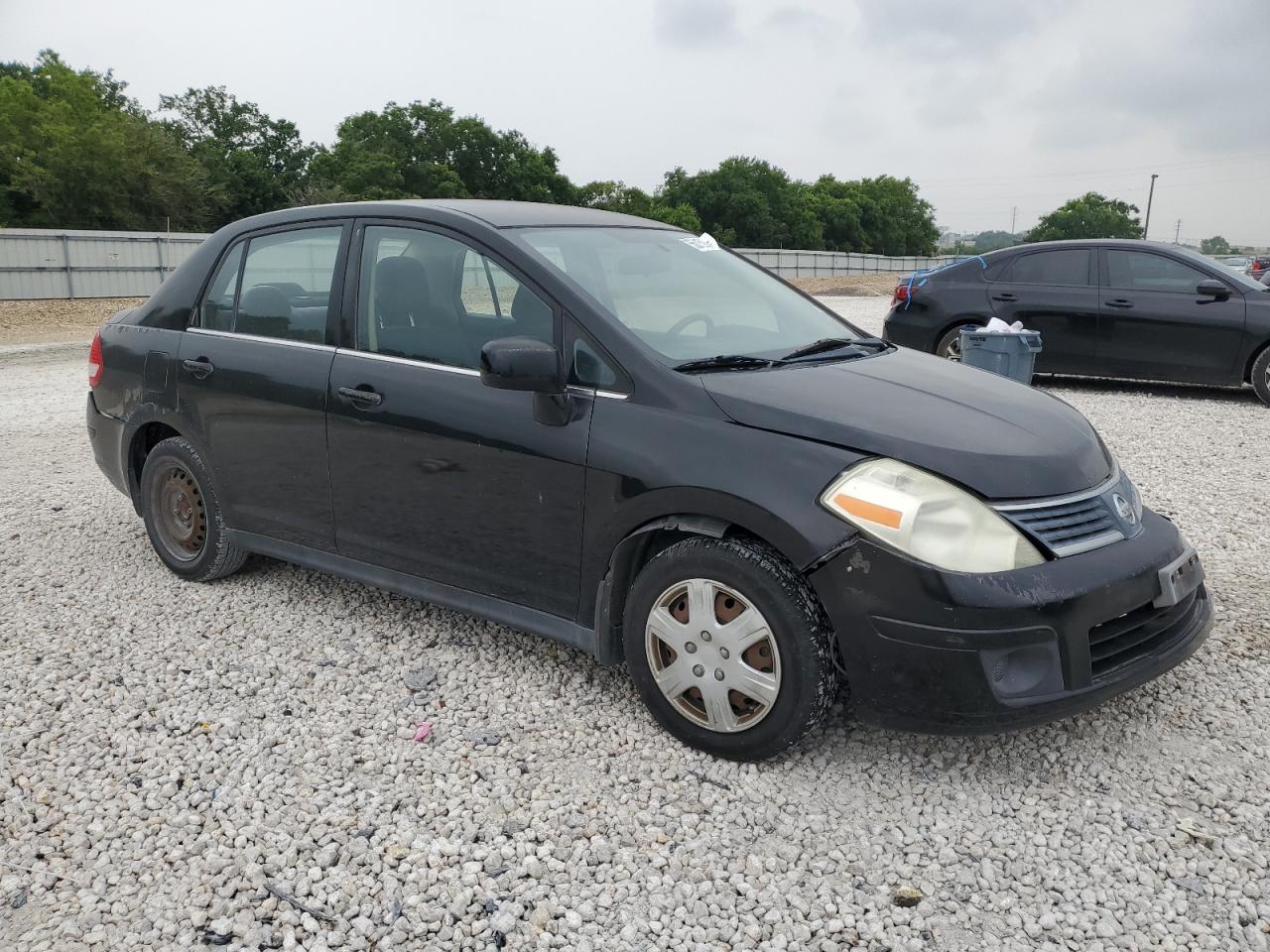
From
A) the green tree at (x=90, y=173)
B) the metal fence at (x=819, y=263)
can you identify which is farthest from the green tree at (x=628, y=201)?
the green tree at (x=90, y=173)

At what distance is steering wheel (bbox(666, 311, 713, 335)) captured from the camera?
3.55 metres

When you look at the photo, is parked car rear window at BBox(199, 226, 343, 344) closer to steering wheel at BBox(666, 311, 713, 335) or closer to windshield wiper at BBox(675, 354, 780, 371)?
steering wheel at BBox(666, 311, 713, 335)

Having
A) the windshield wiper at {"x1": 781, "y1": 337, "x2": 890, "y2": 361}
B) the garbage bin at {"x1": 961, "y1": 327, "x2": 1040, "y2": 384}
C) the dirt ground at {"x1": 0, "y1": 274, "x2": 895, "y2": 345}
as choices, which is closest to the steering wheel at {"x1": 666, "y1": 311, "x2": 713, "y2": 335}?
the windshield wiper at {"x1": 781, "y1": 337, "x2": 890, "y2": 361}

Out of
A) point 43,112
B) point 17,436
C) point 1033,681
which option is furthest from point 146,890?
point 43,112

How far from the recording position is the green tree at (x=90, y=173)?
4666cm

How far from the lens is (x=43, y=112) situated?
53.2 metres

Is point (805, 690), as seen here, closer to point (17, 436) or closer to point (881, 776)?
point (881, 776)

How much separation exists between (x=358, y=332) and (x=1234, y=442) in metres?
7.05

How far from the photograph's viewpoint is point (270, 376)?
4172 millimetres

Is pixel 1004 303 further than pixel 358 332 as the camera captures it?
Yes

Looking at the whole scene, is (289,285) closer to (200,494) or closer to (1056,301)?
(200,494)

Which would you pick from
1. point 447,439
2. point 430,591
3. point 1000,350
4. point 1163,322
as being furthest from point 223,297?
point 1163,322

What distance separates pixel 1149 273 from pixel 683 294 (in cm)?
792

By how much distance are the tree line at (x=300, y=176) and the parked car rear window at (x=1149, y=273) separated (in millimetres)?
32003
